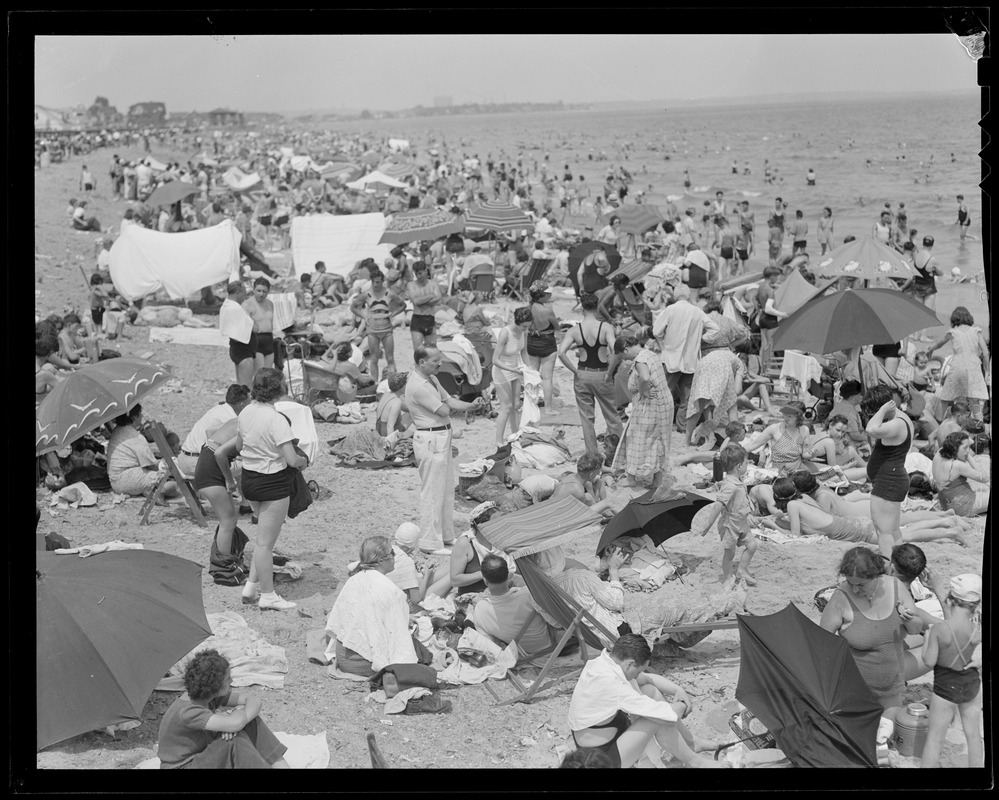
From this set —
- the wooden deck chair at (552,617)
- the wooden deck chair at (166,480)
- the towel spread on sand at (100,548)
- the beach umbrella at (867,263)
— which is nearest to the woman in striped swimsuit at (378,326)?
the wooden deck chair at (166,480)

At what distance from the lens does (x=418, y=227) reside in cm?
1625

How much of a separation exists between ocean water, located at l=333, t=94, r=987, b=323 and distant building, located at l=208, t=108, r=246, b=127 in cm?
1574

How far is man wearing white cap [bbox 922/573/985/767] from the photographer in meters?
4.89

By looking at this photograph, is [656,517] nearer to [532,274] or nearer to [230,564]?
[230,564]

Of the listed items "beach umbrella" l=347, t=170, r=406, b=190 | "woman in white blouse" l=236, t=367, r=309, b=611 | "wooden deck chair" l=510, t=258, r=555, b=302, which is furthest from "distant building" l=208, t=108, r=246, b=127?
"woman in white blouse" l=236, t=367, r=309, b=611

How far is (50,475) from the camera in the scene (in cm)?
900

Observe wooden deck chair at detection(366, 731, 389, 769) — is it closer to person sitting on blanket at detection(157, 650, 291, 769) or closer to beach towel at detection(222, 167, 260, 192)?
person sitting on blanket at detection(157, 650, 291, 769)

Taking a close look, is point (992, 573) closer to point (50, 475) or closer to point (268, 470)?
point (268, 470)

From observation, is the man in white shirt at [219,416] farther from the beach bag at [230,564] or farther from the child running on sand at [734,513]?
the child running on sand at [734,513]

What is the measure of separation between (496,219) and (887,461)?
444 inches

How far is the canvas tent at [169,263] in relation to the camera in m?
16.0

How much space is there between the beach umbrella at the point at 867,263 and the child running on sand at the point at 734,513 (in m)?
6.29
